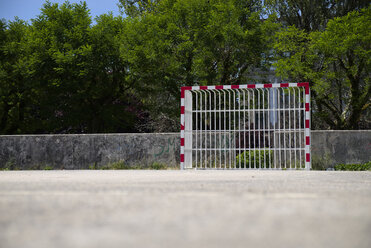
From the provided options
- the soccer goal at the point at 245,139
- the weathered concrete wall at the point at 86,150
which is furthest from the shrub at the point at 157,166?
the soccer goal at the point at 245,139

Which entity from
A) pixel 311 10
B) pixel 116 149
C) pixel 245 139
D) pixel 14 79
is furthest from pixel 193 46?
pixel 245 139

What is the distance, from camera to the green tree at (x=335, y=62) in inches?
950

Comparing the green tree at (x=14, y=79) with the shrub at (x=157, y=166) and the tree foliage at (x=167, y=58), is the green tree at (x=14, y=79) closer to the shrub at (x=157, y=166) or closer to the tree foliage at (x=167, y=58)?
the tree foliage at (x=167, y=58)

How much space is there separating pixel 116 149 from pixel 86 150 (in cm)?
96

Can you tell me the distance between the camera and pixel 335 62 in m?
27.0

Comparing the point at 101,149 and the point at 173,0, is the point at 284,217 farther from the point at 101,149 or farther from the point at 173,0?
the point at 173,0

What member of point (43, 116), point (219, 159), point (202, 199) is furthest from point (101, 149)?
point (43, 116)

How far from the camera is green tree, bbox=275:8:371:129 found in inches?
950

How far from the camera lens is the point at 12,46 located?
3031 centimetres

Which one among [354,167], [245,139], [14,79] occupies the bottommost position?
[354,167]

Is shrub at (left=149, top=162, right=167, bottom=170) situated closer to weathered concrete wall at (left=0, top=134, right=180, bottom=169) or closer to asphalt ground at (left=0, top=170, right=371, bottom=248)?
weathered concrete wall at (left=0, top=134, right=180, bottom=169)

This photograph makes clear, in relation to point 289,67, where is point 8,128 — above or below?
below

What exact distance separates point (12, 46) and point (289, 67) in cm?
1717

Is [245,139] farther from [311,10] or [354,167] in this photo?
[311,10]
